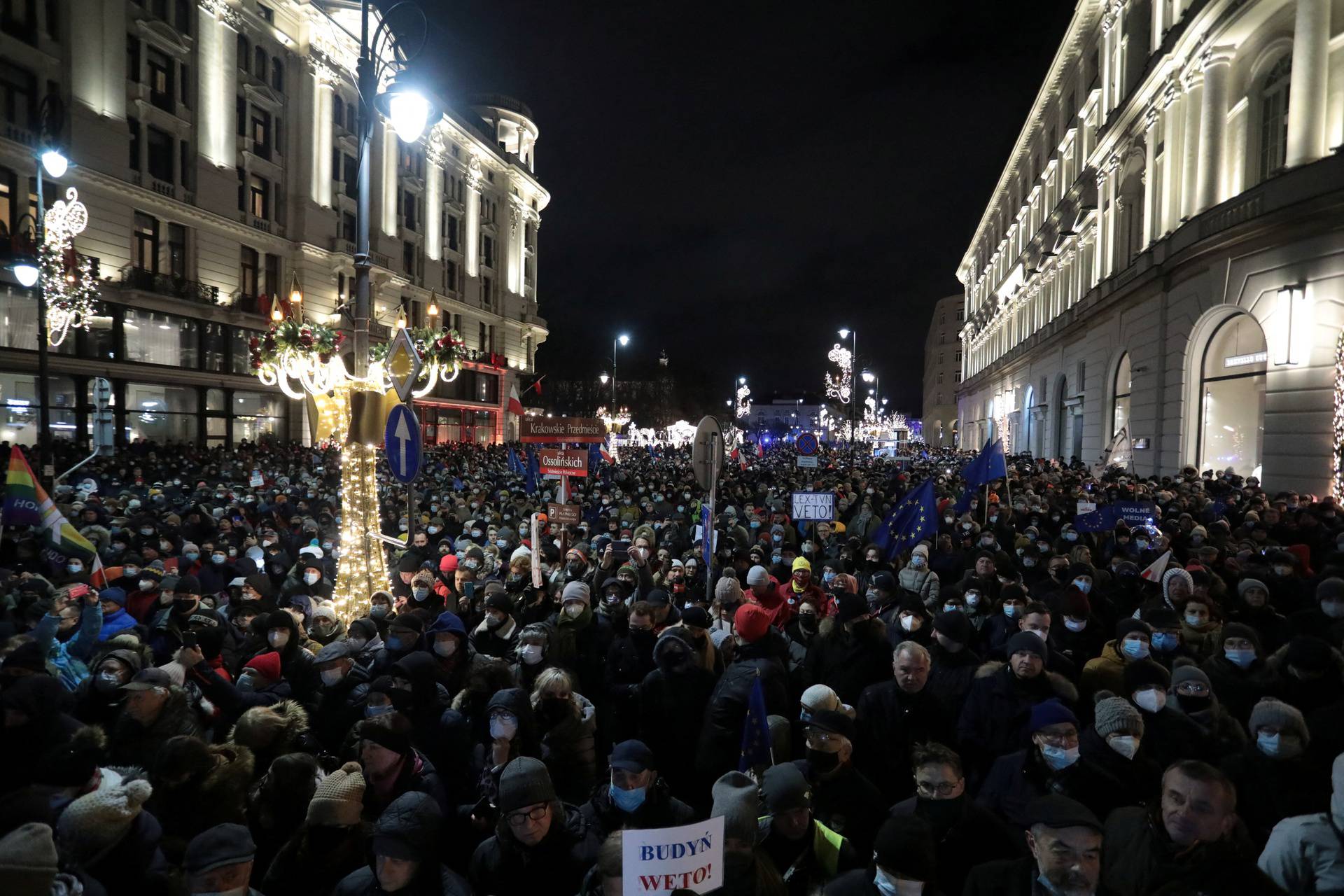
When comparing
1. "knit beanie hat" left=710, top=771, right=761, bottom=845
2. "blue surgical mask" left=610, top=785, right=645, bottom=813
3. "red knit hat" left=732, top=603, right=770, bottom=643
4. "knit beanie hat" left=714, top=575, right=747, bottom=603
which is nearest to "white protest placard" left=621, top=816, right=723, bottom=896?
"knit beanie hat" left=710, top=771, right=761, bottom=845

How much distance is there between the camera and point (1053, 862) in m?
2.67

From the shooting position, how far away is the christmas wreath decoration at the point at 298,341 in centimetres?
900

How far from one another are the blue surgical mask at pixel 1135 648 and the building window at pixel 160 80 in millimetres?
36980

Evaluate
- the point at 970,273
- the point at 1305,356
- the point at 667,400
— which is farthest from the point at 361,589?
the point at 970,273

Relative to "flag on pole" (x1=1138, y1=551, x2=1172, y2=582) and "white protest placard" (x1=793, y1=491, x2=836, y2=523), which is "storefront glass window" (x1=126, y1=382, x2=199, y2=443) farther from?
"flag on pole" (x1=1138, y1=551, x2=1172, y2=582)

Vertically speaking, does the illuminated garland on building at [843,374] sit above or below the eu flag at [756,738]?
above

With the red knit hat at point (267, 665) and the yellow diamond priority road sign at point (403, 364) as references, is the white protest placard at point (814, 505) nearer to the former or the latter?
the yellow diamond priority road sign at point (403, 364)

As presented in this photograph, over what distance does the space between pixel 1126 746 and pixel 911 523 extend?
678cm

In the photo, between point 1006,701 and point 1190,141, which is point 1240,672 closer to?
point 1006,701

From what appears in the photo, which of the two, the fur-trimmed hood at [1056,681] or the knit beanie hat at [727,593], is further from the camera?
the knit beanie hat at [727,593]

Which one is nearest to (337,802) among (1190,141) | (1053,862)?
(1053,862)

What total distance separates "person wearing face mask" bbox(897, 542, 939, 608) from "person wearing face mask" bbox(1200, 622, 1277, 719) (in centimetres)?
333

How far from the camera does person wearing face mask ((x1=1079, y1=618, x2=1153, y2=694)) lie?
5191 mm

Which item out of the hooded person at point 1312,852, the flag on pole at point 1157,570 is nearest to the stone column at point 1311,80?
the flag on pole at point 1157,570
